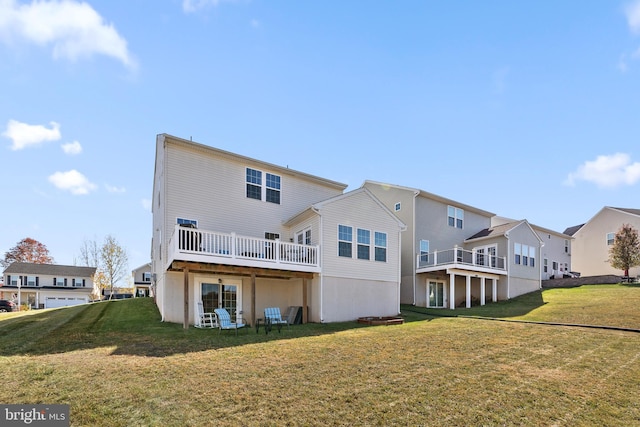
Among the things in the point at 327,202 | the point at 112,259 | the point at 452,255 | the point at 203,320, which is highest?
the point at 327,202

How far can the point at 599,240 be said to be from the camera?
99.3ft

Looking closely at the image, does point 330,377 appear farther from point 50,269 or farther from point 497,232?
point 50,269

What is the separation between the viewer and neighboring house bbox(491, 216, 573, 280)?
29594 millimetres

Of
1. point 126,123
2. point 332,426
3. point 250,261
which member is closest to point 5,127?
point 126,123

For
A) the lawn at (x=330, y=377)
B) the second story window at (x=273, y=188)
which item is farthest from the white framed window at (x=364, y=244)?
the lawn at (x=330, y=377)

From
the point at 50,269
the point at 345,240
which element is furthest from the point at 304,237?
the point at 50,269

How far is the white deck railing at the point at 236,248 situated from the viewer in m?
11.9

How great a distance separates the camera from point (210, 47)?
12438 millimetres

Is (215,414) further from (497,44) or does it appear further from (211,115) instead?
(497,44)

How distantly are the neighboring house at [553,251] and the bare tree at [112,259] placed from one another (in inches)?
1559

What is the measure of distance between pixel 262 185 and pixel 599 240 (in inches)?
1184

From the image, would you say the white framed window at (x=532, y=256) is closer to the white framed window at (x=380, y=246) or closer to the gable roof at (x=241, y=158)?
the white framed window at (x=380, y=246)

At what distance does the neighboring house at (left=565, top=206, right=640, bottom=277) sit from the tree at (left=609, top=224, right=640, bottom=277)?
247 cm

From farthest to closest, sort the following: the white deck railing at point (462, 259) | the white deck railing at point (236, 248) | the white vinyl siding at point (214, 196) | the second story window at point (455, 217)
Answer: the second story window at point (455, 217)
the white deck railing at point (462, 259)
the white vinyl siding at point (214, 196)
the white deck railing at point (236, 248)
